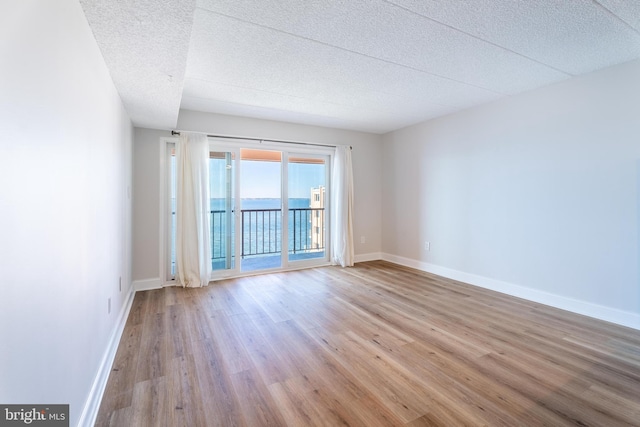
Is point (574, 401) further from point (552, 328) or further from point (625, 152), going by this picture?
point (625, 152)

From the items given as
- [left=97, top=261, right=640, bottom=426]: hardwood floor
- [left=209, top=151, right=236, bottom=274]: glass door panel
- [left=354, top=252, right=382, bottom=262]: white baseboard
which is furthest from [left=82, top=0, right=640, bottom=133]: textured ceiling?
[left=354, top=252, right=382, bottom=262]: white baseboard

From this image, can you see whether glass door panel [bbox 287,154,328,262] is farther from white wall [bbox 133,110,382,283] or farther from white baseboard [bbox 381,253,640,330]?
white baseboard [bbox 381,253,640,330]

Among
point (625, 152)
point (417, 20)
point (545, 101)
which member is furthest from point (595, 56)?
point (417, 20)

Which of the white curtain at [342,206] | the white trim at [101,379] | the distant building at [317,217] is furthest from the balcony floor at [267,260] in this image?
the white trim at [101,379]

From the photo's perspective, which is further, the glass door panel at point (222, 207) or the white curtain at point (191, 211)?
the glass door panel at point (222, 207)

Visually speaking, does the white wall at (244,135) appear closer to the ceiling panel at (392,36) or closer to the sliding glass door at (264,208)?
the sliding glass door at (264,208)

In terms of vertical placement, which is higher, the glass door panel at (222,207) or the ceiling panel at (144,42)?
the ceiling panel at (144,42)

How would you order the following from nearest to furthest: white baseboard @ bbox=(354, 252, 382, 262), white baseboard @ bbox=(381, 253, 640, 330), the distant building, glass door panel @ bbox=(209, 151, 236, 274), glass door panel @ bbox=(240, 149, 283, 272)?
1. white baseboard @ bbox=(381, 253, 640, 330)
2. glass door panel @ bbox=(209, 151, 236, 274)
3. glass door panel @ bbox=(240, 149, 283, 272)
4. the distant building
5. white baseboard @ bbox=(354, 252, 382, 262)

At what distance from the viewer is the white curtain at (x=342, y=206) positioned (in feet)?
16.3

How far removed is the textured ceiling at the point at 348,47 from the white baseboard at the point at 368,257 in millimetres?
2860

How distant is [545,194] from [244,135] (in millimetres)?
3917

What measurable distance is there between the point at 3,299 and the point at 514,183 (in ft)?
13.9

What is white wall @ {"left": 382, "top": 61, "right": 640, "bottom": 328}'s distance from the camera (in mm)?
2652

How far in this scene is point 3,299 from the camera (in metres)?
0.76
